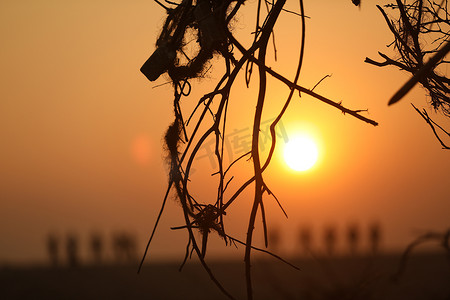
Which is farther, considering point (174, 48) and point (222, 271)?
point (222, 271)

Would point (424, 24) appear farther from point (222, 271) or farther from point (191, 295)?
point (222, 271)

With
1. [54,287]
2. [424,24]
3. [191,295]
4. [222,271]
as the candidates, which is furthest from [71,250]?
[424,24]

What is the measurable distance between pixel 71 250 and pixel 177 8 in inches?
1691

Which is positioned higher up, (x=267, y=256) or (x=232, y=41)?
(x=232, y=41)

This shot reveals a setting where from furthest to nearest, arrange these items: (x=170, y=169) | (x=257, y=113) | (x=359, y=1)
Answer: (x=359, y=1) < (x=170, y=169) < (x=257, y=113)

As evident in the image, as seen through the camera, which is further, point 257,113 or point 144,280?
point 144,280

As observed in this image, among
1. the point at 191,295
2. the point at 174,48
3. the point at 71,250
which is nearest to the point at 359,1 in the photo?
the point at 174,48

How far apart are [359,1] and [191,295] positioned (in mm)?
20884

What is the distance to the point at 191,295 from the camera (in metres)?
22.4

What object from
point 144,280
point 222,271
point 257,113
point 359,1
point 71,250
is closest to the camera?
point 257,113

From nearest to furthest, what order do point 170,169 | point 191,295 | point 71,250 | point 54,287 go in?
point 170,169 < point 191,295 < point 54,287 < point 71,250

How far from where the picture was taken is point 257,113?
1.79 m

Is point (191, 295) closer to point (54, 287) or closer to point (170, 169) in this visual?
point (54, 287)

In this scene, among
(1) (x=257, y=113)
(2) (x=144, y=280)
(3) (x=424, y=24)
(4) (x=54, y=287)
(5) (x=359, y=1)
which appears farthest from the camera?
(2) (x=144, y=280)
